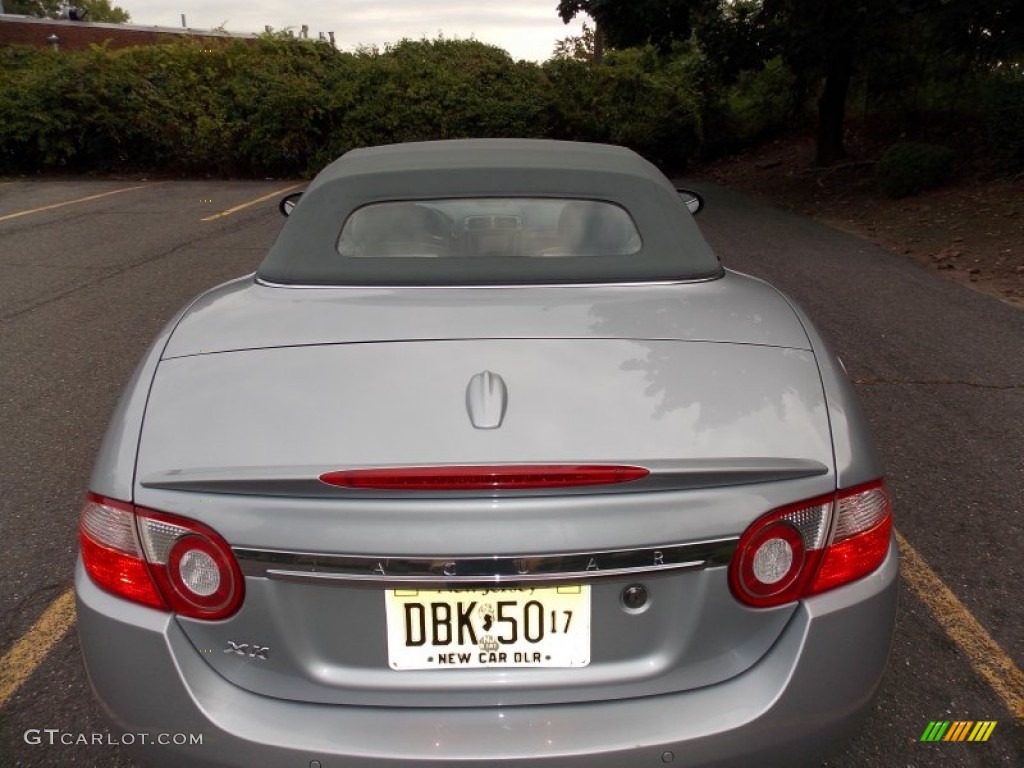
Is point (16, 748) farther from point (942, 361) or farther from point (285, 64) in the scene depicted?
point (285, 64)

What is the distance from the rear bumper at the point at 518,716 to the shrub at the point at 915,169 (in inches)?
501

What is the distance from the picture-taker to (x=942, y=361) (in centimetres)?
559

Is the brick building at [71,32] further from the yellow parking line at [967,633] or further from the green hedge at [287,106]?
the yellow parking line at [967,633]

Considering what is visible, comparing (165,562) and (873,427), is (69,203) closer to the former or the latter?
(873,427)

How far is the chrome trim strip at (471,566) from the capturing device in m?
1.53

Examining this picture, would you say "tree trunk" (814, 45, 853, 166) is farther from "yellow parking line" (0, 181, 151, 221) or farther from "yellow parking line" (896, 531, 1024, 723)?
"yellow parking line" (896, 531, 1024, 723)

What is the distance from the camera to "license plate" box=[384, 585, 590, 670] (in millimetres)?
1574

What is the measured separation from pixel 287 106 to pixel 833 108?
435 inches

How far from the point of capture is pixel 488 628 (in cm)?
160

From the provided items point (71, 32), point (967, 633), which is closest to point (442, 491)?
point (967, 633)

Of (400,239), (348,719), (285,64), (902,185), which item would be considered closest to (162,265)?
(400,239)

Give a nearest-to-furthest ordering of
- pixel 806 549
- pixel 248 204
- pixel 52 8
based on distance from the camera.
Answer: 1. pixel 806 549
2. pixel 248 204
3. pixel 52 8

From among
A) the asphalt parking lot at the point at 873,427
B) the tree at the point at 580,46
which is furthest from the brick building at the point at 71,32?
the asphalt parking lot at the point at 873,427

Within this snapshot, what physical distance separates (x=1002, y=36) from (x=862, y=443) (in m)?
12.3
